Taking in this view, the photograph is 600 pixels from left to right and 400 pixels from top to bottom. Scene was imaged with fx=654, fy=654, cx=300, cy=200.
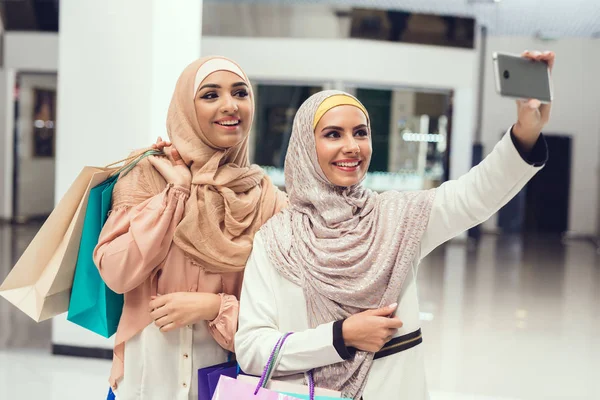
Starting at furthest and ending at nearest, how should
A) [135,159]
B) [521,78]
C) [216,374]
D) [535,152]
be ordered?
1. [135,159]
2. [216,374]
3. [535,152]
4. [521,78]

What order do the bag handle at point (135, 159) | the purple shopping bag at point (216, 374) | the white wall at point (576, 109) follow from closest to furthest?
1. the purple shopping bag at point (216, 374)
2. the bag handle at point (135, 159)
3. the white wall at point (576, 109)

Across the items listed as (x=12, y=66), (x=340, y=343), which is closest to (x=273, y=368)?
(x=340, y=343)

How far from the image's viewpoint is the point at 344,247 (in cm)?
151

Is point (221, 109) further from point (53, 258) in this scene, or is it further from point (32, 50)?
point (32, 50)

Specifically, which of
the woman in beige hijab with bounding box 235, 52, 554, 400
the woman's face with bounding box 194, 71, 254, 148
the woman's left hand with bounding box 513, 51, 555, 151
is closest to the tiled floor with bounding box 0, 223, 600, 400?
the woman's face with bounding box 194, 71, 254, 148

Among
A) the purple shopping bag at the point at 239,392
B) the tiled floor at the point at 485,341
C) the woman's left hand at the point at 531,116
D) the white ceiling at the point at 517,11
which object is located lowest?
the tiled floor at the point at 485,341

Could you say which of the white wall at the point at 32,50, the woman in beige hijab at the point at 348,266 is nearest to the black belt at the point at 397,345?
the woman in beige hijab at the point at 348,266

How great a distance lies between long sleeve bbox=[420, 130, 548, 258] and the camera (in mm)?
1405

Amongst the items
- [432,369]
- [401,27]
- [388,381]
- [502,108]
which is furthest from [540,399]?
[502,108]

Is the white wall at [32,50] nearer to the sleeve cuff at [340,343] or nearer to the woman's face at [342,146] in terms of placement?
the woman's face at [342,146]

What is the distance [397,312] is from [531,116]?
542 millimetres

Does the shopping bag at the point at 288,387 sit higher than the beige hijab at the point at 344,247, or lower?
lower

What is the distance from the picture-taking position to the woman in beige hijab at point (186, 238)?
1789 mm

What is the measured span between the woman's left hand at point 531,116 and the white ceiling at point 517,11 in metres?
9.96
